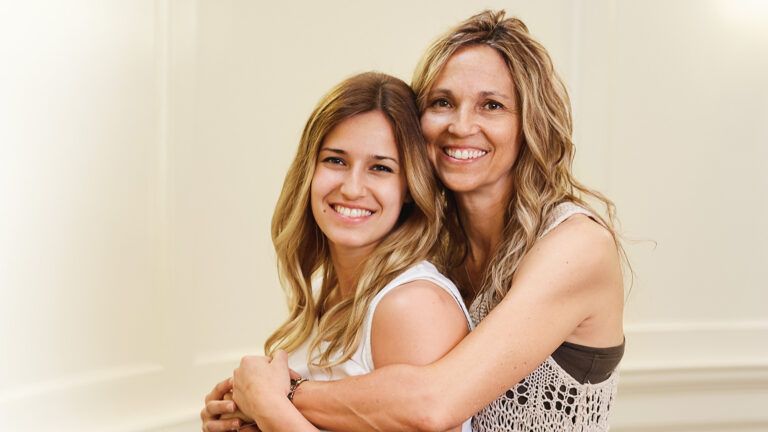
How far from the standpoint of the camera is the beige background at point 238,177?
2.33 m

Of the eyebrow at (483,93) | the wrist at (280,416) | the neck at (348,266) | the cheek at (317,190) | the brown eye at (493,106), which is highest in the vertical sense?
the eyebrow at (483,93)

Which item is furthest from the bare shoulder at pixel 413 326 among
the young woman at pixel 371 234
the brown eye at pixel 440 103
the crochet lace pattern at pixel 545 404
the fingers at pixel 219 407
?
the brown eye at pixel 440 103

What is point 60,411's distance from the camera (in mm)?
2367

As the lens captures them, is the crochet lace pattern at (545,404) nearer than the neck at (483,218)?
Yes

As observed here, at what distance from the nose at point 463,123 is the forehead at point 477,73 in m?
0.05

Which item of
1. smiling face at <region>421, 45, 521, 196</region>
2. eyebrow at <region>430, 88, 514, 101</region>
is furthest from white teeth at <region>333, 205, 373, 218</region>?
eyebrow at <region>430, 88, 514, 101</region>

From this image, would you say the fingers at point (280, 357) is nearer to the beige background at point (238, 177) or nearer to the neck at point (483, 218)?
the neck at point (483, 218)

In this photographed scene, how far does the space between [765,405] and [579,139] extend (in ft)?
4.33

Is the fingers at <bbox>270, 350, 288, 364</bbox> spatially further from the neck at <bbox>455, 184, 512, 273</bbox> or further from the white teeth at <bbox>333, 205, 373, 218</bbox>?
the neck at <bbox>455, 184, 512, 273</bbox>

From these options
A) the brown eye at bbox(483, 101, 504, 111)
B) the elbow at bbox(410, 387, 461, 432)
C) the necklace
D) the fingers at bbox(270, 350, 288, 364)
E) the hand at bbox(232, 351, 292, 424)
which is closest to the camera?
the elbow at bbox(410, 387, 461, 432)

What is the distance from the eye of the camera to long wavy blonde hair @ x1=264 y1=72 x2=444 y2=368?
71.4 inches

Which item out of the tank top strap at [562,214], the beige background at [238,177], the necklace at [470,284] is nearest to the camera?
the tank top strap at [562,214]

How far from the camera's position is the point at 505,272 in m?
1.97

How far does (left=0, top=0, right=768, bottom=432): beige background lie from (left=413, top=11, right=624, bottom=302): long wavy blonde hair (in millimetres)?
917
